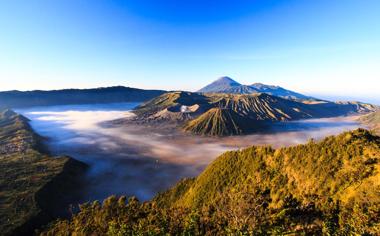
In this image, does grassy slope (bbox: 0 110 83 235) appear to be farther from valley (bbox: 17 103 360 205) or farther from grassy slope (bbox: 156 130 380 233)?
grassy slope (bbox: 156 130 380 233)

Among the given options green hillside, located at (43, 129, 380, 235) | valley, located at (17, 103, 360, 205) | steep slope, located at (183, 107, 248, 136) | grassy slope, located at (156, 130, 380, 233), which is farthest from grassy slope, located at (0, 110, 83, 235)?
steep slope, located at (183, 107, 248, 136)

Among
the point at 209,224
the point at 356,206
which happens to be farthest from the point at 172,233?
the point at 356,206

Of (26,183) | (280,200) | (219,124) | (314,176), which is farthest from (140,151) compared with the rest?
(314,176)

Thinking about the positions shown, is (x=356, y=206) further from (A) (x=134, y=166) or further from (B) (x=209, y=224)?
(A) (x=134, y=166)

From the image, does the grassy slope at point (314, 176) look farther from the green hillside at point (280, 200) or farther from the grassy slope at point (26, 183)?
the grassy slope at point (26, 183)

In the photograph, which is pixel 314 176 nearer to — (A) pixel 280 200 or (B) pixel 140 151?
(A) pixel 280 200
